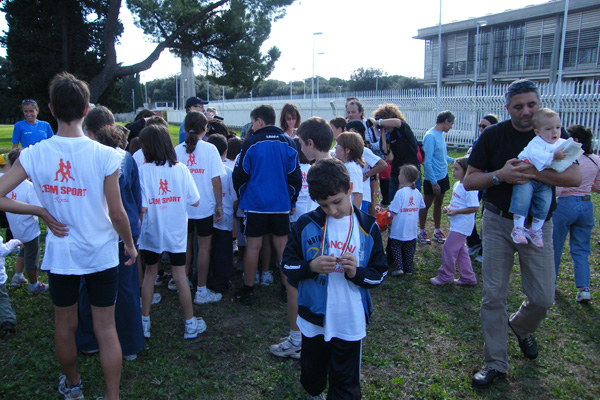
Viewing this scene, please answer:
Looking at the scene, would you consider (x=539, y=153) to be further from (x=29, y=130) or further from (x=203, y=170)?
(x=29, y=130)

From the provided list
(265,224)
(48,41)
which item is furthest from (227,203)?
(48,41)

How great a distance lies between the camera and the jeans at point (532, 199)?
3084 mm

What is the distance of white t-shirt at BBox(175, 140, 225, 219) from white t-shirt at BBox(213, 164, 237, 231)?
32 cm

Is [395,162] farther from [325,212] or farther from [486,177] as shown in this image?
[325,212]

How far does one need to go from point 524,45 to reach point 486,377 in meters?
53.1

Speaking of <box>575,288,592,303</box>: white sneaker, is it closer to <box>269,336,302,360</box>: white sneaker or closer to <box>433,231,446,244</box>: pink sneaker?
<box>433,231,446,244</box>: pink sneaker

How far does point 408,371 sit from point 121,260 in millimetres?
2431

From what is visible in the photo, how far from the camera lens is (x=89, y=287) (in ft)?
8.87

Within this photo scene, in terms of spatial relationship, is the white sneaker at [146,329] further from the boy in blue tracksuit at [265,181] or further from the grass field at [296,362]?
the boy in blue tracksuit at [265,181]

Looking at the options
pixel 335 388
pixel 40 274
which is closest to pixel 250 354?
pixel 335 388

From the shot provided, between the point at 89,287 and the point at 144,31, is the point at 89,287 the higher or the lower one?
the lower one

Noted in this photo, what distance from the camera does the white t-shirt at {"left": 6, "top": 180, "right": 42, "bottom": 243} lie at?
4.69 m

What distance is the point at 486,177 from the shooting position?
3230mm

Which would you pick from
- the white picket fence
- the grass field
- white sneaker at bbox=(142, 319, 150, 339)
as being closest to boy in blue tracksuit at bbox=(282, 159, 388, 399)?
the grass field
